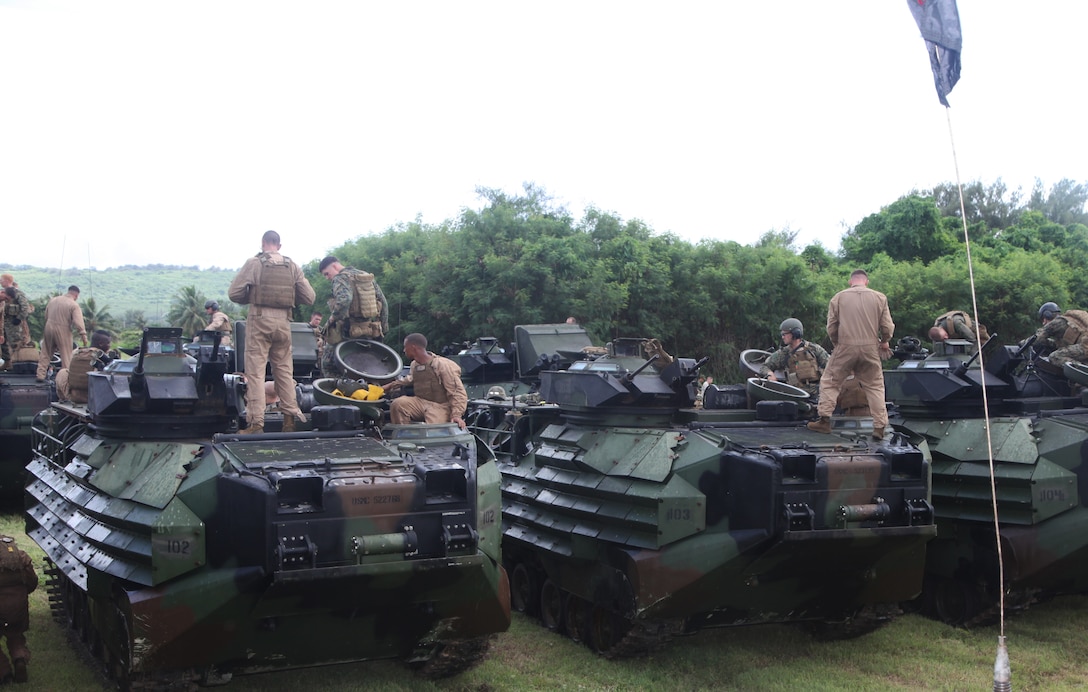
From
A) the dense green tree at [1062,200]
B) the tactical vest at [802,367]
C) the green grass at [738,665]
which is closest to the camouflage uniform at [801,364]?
the tactical vest at [802,367]

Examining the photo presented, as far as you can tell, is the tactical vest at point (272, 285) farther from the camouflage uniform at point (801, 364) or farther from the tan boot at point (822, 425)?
the camouflage uniform at point (801, 364)

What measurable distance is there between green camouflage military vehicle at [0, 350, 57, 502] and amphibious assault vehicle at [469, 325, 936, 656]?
7695 mm

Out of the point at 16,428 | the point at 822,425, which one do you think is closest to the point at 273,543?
the point at 822,425

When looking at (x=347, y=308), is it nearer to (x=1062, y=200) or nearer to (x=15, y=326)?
(x=15, y=326)

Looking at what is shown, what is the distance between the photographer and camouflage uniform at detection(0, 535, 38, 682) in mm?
7582

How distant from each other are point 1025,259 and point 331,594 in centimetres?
2418

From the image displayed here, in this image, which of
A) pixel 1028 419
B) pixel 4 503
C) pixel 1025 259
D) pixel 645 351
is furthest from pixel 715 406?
pixel 1025 259

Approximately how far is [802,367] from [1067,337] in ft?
11.3

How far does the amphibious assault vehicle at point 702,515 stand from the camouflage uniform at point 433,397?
113 centimetres

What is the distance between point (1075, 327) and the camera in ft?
40.1

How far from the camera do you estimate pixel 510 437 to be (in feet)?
37.5

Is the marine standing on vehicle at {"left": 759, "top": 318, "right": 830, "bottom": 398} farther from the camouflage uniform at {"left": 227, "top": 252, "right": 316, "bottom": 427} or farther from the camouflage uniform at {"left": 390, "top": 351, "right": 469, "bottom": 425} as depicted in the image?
the camouflage uniform at {"left": 227, "top": 252, "right": 316, "bottom": 427}

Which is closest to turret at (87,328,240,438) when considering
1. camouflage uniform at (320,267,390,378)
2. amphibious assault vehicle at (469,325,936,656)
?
camouflage uniform at (320,267,390,378)

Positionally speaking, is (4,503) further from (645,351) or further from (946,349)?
(946,349)
